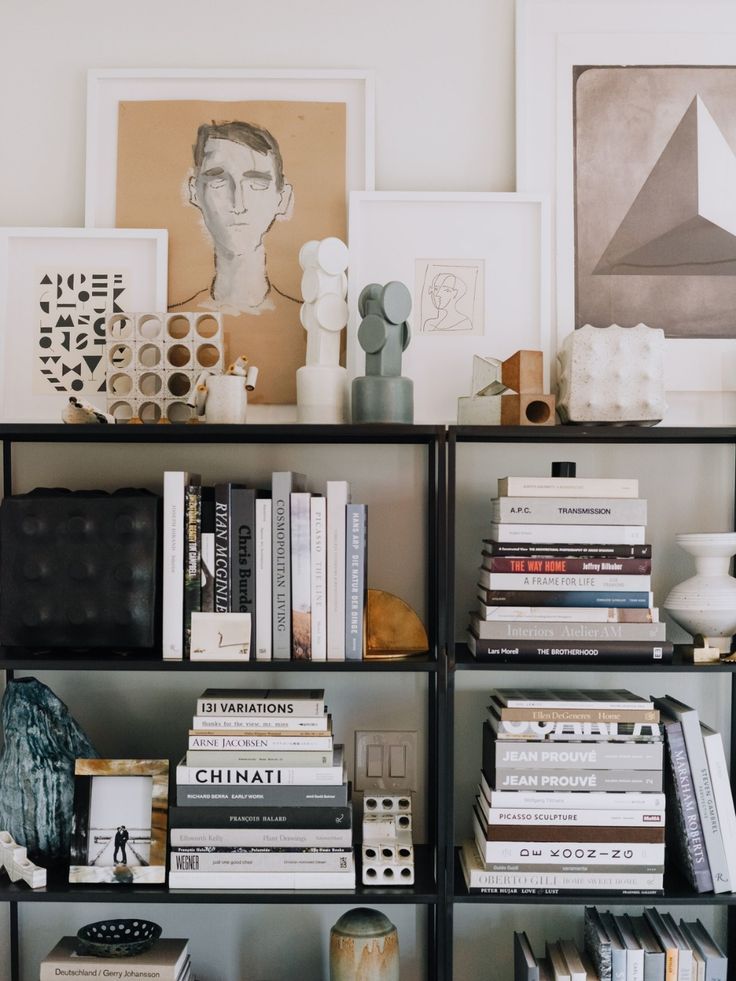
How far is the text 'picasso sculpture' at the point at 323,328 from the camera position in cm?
163

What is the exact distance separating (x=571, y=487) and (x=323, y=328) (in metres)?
0.54

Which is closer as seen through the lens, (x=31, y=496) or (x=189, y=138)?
(x=31, y=496)

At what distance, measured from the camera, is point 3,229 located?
1740 mm

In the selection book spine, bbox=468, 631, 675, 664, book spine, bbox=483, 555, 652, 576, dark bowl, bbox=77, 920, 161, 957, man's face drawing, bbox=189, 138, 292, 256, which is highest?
man's face drawing, bbox=189, 138, 292, 256

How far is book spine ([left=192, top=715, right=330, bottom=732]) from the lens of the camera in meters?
1.56

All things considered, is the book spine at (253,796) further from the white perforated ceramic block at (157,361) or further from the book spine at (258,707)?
the white perforated ceramic block at (157,361)

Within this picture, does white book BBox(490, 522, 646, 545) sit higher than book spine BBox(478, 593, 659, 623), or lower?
higher

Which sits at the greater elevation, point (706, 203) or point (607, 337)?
point (706, 203)

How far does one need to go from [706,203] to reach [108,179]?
118cm

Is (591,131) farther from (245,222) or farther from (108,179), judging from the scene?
(108,179)

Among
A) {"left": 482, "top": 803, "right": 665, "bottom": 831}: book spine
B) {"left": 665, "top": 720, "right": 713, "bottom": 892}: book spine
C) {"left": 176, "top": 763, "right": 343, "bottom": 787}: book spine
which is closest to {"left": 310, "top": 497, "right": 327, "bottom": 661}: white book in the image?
{"left": 176, "top": 763, "right": 343, "bottom": 787}: book spine

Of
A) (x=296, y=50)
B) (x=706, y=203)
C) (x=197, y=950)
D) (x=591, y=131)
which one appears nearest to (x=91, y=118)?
(x=296, y=50)

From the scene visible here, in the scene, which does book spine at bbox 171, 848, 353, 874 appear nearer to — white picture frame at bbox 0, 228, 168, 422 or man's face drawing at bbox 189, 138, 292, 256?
white picture frame at bbox 0, 228, 168, 422

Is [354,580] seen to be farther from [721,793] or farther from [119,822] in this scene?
[721,793]
